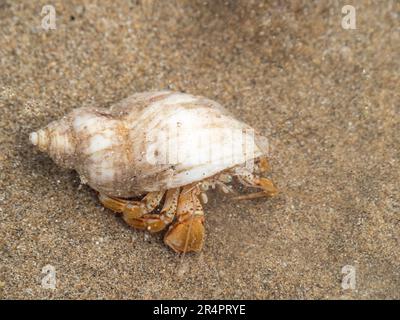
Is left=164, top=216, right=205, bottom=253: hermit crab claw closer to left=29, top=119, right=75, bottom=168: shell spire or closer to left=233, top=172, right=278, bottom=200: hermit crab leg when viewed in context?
left=233, top=172, right=278, bottom=200: hermit crab leg

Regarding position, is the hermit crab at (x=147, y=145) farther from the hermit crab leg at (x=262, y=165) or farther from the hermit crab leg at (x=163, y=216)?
the hermit crab leg at (x=262, y=165)

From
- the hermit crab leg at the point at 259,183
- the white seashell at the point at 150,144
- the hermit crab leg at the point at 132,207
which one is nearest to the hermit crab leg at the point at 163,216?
the hermit crab leg at the point at 132,207

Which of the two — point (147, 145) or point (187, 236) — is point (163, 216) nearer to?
point (187, 236)

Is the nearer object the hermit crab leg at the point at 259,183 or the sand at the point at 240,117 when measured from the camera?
the sand at the point at 240,117

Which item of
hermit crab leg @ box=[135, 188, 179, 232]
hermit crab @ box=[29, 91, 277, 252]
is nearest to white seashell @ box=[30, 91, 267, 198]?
hermit crab @ box=[29, 91, 277, 252]

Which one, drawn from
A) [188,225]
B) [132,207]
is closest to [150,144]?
[132,207]

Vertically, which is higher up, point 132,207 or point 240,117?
point 240,117
